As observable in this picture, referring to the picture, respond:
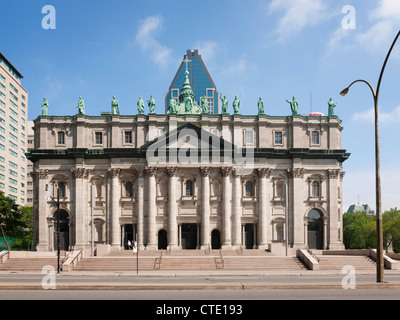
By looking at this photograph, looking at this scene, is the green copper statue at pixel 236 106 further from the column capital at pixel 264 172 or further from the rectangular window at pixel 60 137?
the rectangular window at pixel 60 137

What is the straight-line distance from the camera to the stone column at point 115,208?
62.8 m

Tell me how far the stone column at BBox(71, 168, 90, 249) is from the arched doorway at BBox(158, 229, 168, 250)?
34.5 feet

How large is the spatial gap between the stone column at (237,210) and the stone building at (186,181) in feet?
0.48

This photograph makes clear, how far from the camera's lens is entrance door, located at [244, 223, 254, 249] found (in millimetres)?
64625

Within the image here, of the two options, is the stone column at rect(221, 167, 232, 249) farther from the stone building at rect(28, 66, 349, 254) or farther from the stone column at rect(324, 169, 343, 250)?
the stone column at rect(324, 169, 343, 250)

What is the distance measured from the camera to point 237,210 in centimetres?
→ 6328

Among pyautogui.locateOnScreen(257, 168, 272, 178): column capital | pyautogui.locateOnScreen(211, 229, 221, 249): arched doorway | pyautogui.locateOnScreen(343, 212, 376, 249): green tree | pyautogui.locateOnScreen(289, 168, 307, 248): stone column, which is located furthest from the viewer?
pyautogui.locateOnScreen(343, 212, 376, 249): green tree

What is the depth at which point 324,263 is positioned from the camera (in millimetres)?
45562

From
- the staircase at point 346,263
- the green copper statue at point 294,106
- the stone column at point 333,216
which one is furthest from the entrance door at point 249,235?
the green copper statue at point 294,106

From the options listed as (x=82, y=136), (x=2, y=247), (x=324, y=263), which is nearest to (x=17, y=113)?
(x=2, y=247)

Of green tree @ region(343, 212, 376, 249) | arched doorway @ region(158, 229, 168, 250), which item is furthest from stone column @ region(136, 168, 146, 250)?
green tree @ region(343, 212, 376, 249)

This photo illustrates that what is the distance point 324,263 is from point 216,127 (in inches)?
1084

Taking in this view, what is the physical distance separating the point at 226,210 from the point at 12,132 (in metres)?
84.2

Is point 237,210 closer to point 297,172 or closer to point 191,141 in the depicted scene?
point 297,172
